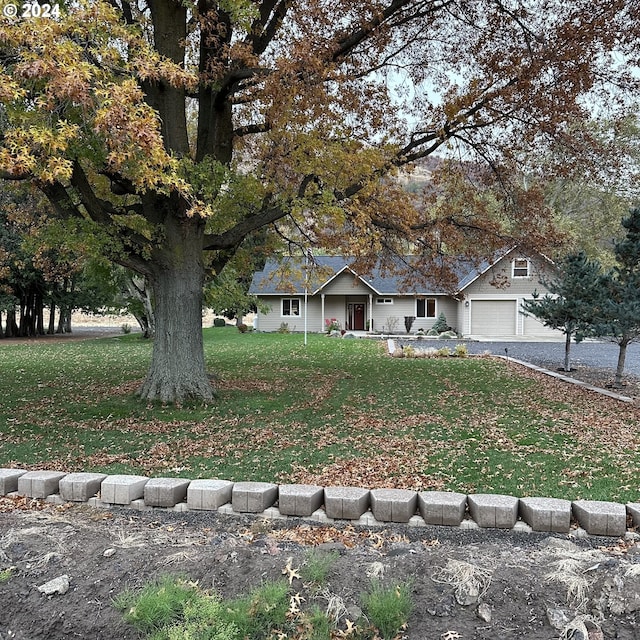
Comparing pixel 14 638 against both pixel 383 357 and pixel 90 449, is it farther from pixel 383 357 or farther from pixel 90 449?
pixel 383 357

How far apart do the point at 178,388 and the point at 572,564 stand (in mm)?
6159

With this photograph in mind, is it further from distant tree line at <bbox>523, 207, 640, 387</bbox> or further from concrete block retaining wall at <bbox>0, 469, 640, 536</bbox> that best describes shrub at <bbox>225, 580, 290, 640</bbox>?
distant tree line at <bbox>523, 207, 640, 387</bbox>

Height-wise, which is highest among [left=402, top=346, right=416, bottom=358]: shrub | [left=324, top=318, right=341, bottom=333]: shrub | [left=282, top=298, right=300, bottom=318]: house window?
[left=282, top=298, right=300, bottom=318]: house window

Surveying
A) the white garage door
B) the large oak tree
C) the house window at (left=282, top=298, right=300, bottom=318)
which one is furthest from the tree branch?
the house window at (left=282, top=298, right=300, bottom=318)

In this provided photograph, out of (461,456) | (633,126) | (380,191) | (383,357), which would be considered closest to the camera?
(461,456)

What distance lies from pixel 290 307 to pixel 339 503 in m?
25.6

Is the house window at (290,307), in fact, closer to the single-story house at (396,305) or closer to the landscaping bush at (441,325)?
the single-story house at (396,305)

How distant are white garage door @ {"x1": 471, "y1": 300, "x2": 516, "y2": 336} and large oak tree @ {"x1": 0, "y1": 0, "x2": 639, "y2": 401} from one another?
16.7m

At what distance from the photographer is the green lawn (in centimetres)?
464

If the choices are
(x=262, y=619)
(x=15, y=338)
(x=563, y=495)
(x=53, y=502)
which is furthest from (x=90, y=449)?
(x=15, y=338)

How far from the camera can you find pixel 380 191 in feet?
27.7

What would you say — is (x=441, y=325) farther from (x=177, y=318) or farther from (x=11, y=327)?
(x=11, y=327)

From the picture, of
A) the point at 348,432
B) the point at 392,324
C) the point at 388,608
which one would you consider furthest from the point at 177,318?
the point at 392,324

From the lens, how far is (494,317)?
26.2 m
